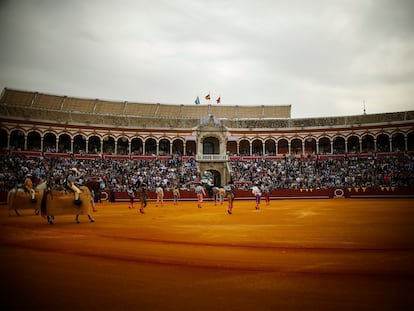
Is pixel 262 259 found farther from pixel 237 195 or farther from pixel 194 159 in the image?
pixel 194 159

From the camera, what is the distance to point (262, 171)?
127 feet

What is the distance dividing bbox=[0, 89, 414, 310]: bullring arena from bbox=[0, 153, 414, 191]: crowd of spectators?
0.74ft

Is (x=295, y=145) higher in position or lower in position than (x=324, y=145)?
higher

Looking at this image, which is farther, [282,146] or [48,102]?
[282,146]

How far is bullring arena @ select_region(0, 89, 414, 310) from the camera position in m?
3.61

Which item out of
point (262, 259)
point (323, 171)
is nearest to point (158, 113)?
point (323, 171)

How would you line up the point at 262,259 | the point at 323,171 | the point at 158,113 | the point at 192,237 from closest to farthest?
the point at 262,259
the point at 192,237
the point at 323,171
the point at 158,113

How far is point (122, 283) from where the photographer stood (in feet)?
12.7

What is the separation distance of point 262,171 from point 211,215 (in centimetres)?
2616

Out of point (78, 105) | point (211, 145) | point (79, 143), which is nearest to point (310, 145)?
point (211, 145)

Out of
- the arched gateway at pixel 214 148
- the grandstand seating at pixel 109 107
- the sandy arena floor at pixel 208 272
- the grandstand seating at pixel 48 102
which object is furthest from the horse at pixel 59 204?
the grandstand seating at pixel 109 107

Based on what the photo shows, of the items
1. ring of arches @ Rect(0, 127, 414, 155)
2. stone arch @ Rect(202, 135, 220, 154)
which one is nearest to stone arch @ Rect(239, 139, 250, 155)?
ring of arches @ Rect(0, 127, 414, 155)

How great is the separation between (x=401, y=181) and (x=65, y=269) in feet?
120

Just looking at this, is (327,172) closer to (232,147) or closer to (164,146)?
(232,147)
